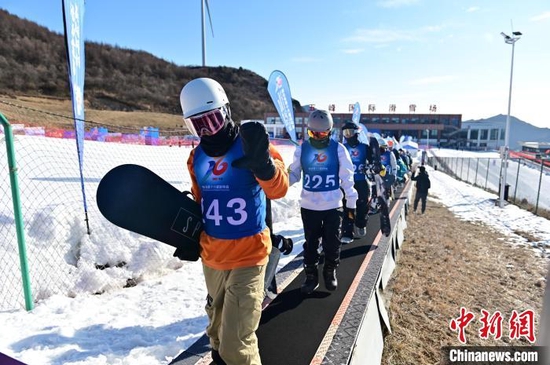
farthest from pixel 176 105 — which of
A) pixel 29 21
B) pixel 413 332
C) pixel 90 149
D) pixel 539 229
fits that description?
pixel 413 332

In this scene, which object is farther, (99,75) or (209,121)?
(99,75)

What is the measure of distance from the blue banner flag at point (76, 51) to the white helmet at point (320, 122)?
336cm

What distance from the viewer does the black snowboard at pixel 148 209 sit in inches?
104

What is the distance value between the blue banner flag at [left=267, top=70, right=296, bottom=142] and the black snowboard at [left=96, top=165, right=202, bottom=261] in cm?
863

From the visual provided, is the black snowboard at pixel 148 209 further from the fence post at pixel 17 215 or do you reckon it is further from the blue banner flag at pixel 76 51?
the blue banner flag at pixel 76 51

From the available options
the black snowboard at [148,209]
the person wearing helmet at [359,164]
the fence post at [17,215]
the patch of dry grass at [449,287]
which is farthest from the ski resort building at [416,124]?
the black snowboard at [148,209]

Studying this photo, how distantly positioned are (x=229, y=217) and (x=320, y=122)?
2363 millimetres

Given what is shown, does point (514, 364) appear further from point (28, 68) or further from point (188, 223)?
point (28, 68)

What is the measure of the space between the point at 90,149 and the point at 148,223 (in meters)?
12.6

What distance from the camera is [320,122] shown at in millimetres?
4398

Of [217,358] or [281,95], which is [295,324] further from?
[281,95]

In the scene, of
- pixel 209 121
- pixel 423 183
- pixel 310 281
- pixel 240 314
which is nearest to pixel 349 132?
pixel 310 281

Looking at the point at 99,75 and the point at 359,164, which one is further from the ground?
the point at 99,75

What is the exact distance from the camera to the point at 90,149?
13500mm
